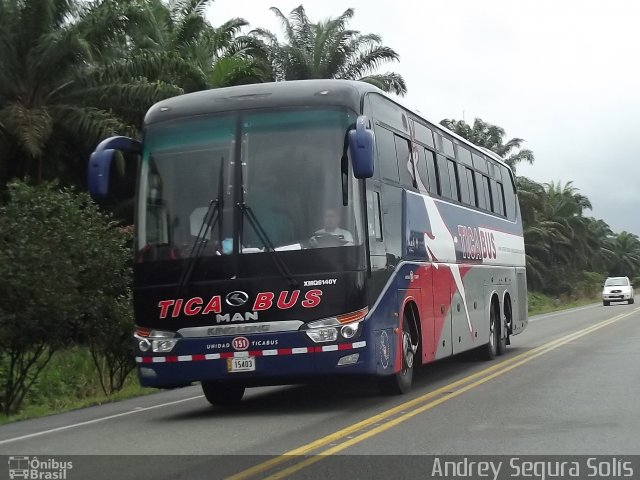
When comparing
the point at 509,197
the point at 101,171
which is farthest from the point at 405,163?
the point at 509,197

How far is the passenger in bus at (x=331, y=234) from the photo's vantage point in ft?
37.9

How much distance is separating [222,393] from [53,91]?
16.8 meters

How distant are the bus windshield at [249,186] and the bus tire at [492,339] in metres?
7.85

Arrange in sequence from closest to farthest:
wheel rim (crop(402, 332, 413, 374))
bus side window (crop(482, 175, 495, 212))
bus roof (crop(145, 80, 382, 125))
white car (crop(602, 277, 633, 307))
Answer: bus roof (crop(145, 80, 382, 125)) → wheel rim (crop(402, 332, 413, 374)) → bus side window (crop(482, 175, 495, 212)) → white car (crop(602, 277, 633, 307))

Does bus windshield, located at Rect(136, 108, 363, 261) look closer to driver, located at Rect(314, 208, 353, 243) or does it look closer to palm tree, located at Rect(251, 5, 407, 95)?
driver, located at Rect(314, 208, 353, 243)

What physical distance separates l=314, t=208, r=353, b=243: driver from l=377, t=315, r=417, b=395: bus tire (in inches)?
87.2

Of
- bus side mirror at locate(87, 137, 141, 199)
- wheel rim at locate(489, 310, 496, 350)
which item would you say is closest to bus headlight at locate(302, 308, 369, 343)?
bus side mirror at locate(87, 137, 141, 199)

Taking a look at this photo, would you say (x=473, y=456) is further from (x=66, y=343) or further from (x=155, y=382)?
(x=66, y=343)

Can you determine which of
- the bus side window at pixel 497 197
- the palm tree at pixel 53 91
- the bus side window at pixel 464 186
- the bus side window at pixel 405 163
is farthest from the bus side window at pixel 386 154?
the palm tree at pixel 53 91

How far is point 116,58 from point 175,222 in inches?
794

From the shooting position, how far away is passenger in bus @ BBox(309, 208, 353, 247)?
1154 cm

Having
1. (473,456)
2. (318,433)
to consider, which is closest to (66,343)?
(318,433)

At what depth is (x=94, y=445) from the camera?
10062 mm

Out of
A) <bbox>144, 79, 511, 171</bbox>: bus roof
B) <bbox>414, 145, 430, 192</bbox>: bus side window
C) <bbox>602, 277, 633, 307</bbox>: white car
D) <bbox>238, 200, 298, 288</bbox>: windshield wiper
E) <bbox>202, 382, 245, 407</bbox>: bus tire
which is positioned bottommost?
<bbox>202, 382, 245, 407</bbox>: bus tire
